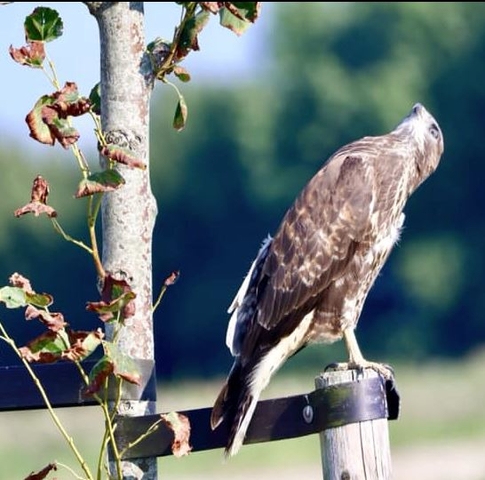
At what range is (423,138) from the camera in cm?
581

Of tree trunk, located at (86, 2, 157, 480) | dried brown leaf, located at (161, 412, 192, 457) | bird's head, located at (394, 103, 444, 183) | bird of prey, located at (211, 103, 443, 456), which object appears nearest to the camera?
dried brown leaf, located at (161, 412, 192, 457)

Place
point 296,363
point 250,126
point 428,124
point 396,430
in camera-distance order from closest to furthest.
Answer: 1. point 428,124
2. point 396,430
3. point 296,363
4. point 250,126

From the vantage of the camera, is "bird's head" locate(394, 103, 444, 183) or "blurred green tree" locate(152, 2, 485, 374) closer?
"bird's head" locate(394, 103, 444, 183)

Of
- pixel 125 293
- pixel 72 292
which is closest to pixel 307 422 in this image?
pixel 125 293

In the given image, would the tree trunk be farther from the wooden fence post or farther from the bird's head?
the bird's head

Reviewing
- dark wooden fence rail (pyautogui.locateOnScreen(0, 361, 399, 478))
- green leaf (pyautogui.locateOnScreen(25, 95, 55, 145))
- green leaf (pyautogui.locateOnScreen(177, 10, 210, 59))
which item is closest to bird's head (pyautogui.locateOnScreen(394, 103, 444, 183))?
dark wooden fence rail (pyautogui.locateOnScreen(0, 361, 399, 478))

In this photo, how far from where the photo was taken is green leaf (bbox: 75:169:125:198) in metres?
3.37

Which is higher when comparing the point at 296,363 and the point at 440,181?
the point at 440,181

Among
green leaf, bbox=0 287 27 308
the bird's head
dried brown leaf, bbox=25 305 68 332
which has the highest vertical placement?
the bird's head

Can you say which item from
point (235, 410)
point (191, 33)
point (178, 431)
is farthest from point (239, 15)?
point (235, 410)

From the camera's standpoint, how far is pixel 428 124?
586 centimetres

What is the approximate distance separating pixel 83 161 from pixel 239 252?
1486 inches

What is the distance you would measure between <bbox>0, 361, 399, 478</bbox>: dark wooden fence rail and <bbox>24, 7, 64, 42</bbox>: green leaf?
798 mm

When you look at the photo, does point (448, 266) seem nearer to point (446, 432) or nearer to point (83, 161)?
point (446, 432)
